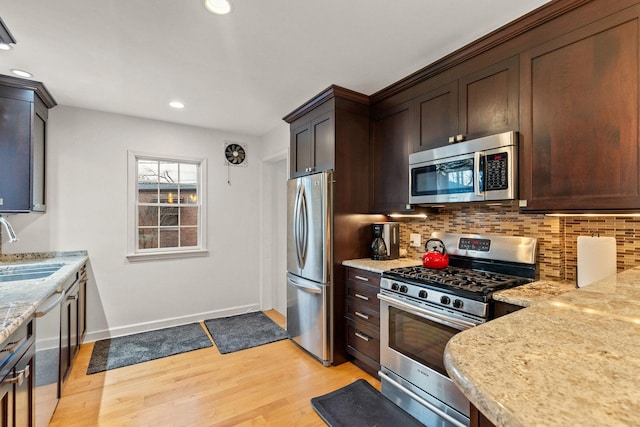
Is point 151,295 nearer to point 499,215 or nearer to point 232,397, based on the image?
point 232,397

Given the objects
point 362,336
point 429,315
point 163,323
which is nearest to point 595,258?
point 429,315

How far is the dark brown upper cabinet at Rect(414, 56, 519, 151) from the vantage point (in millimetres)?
1941

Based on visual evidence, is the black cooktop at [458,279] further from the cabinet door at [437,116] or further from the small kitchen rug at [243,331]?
the small kitchen rug at [243,331]

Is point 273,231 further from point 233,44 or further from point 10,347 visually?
point 10,347

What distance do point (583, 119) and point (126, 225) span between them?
13.6 ft

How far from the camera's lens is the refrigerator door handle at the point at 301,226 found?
303cm

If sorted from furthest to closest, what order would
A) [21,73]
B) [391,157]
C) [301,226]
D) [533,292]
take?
[301,226], [391,157], [21,73], [533,292]

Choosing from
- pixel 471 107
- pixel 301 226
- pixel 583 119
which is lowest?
pixel 301 226

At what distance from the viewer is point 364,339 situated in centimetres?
263

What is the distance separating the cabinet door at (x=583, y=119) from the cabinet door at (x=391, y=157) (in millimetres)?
914

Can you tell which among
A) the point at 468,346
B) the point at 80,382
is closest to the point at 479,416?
the point at 468,346

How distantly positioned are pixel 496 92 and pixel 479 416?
1.90 m

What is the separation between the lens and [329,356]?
9.12 feet

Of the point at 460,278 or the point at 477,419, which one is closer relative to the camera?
the point at 477,419
